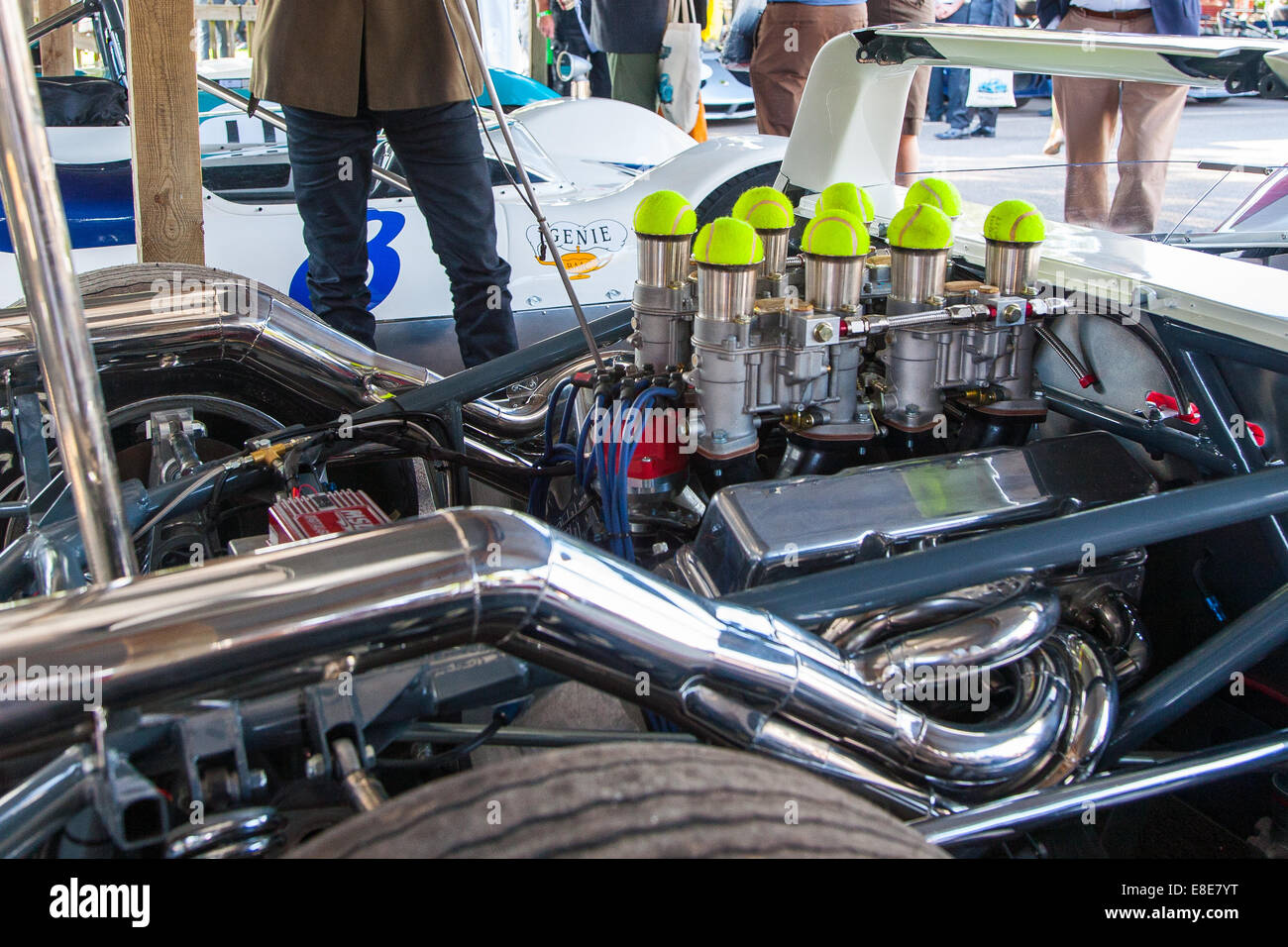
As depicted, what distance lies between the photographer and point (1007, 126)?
1014 cm

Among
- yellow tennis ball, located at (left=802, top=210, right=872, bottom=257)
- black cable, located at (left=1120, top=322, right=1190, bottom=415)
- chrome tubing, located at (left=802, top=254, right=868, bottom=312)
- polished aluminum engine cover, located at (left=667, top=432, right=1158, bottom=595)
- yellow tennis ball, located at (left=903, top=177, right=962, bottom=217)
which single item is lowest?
polished aluminum engine cover, located at (left=667, top=432, right=1158, bottom=595)

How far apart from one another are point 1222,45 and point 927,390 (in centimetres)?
64

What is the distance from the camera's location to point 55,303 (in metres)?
0.85

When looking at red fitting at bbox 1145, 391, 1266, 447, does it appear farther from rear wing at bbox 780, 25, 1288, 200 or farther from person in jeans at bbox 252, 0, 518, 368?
person in jeans at bbox 252, 0, 518, 368

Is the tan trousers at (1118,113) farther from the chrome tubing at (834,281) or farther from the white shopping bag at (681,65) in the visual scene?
the white shopping bag at (681,65)

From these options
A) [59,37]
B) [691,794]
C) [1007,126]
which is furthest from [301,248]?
[1007,126]

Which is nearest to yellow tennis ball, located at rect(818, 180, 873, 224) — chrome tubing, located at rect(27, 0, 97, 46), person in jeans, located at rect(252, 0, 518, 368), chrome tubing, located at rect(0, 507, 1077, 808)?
chrome tubing, located at rect(0, 507, 1077, 808)

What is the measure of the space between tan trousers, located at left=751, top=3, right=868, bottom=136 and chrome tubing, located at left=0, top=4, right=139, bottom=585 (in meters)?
3.69

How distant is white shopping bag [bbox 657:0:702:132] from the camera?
569cm

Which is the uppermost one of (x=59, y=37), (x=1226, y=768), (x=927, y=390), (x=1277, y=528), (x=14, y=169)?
(x=59, y=37)

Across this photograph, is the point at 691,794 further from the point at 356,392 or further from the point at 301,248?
the point at 301,248

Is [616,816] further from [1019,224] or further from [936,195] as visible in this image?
[936,195]

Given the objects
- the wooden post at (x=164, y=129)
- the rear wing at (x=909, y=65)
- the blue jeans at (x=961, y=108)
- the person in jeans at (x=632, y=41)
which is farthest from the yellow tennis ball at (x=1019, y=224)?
the blue jeans at (x=961, y=108)

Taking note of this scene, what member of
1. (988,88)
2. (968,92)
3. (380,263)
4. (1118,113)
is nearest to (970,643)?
(1118,113)
